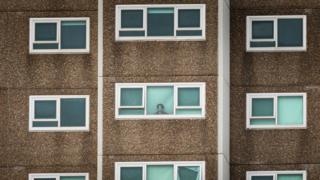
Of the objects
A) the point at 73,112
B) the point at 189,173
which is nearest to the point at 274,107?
the point at 189,173

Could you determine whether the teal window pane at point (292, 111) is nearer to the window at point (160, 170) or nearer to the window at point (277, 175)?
the window at point (277, 175)

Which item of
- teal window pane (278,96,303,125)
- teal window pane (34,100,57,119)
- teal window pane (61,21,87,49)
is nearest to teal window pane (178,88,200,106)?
teal window pane (278,96,303,125)

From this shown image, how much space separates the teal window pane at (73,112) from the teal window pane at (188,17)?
3.79 m

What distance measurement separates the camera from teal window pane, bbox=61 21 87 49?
22.9 m

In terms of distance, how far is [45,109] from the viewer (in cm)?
2278

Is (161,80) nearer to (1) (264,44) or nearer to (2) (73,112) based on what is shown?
(2) (73,112)

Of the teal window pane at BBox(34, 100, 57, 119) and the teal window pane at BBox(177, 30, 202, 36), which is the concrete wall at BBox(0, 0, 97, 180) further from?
the teal window pane at BBox(177, 30, 202, 36)

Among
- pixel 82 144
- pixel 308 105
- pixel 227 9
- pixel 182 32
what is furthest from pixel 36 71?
pixel 308 105

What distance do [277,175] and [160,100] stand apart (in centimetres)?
421

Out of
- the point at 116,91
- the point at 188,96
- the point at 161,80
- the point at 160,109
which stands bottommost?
the point at 160,109

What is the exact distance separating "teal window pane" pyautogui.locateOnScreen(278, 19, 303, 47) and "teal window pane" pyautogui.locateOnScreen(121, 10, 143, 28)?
170 inches

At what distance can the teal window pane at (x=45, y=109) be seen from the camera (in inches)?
896

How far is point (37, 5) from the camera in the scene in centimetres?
2298

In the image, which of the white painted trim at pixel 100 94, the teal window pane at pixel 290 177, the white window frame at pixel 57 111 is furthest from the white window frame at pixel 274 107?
the white window frame at pixel 57 111
